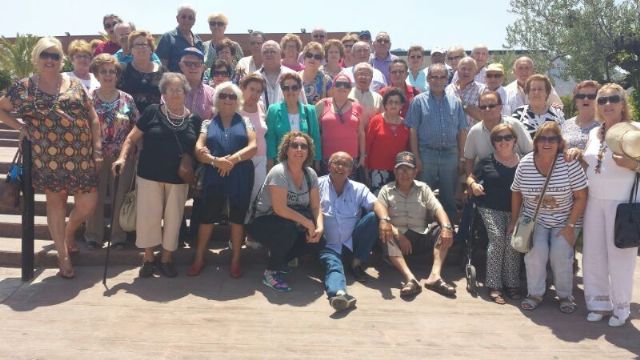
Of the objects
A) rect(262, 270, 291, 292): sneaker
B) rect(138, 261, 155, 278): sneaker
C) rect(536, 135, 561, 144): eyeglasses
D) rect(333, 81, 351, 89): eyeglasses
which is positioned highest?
rect(333, 81, 351, 89): eyeglasses

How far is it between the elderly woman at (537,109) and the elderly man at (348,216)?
181 cm

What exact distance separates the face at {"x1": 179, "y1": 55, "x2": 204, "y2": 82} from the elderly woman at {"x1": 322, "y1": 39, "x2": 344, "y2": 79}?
192 cm

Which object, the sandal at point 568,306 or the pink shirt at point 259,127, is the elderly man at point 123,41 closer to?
the pink shirt at point 259,127

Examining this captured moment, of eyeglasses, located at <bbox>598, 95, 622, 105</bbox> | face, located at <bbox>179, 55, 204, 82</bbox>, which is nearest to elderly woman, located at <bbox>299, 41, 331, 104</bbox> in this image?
face, located at <bbox>179, 55, 204, 82</bbox>

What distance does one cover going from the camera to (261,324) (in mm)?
4465

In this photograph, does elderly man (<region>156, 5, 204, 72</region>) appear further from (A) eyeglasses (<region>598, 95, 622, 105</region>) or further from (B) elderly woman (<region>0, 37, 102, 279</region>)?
(A) eyeglasses (<region>598, 95, 622, 105</region>)

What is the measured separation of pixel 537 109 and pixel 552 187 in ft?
3.95

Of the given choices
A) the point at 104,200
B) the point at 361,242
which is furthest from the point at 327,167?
the point at 104,200

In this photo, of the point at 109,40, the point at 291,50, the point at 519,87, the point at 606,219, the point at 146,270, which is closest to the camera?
the point at 606,219

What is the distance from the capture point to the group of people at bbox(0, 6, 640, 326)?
4.82m

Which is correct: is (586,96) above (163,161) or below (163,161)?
above

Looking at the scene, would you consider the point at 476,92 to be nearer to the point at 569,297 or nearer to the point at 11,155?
the point at 569,297

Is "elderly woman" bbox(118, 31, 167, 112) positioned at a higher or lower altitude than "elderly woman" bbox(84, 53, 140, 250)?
higher

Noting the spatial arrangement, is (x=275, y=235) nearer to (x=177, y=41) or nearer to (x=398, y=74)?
(x=398, y=74)
